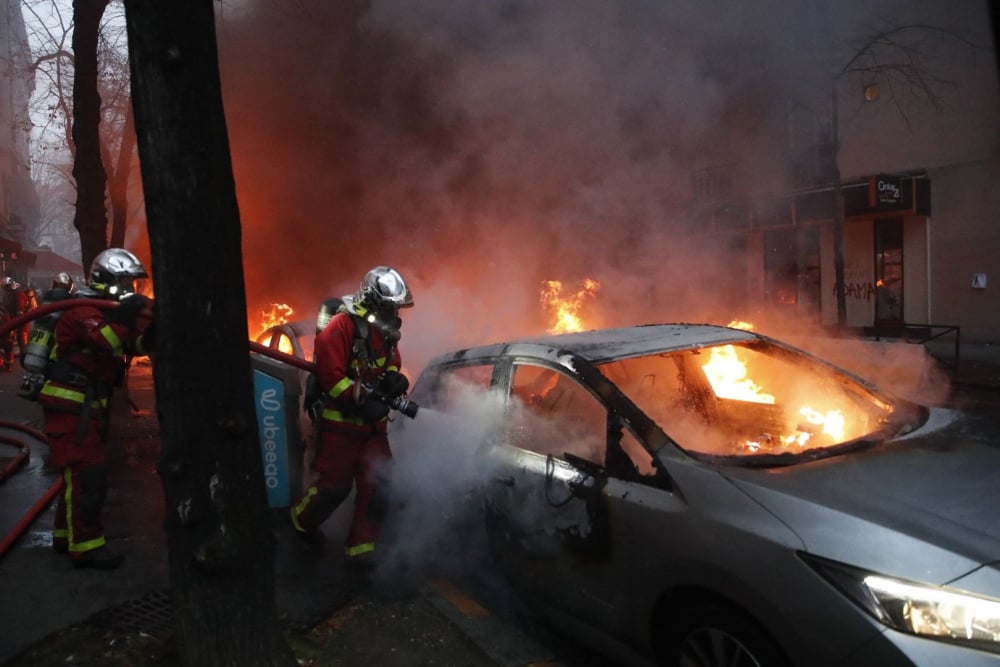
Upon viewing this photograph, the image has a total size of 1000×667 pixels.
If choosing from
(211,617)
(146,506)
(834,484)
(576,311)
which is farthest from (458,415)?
(576,311)

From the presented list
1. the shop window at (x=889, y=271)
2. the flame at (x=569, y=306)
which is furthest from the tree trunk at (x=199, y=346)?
the shop window at (x=889, y=271)

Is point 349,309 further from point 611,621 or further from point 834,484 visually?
point 834,484

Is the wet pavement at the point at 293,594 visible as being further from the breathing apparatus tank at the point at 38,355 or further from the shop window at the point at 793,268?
the shop window at the point at 793,268

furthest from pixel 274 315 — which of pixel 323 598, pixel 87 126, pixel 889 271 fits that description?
pixel 889 271

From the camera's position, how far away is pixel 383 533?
4406mm

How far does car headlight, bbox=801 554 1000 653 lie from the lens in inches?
76.9

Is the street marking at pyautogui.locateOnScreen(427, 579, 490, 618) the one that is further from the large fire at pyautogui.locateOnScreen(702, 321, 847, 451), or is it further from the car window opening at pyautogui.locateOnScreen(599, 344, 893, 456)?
the large fire at pyautogui.locateOnScreen(702, 321, 847, 451)

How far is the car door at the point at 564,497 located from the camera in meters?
2.84

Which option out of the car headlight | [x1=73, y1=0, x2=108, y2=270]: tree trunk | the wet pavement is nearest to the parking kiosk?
the wet pavement

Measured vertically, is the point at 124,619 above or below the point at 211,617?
below

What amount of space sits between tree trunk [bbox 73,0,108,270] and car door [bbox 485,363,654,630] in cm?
668

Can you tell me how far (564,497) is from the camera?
3080 millimetres

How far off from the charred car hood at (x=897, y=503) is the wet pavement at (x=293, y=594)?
1307mm

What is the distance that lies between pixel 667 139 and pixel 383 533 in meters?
6.90
